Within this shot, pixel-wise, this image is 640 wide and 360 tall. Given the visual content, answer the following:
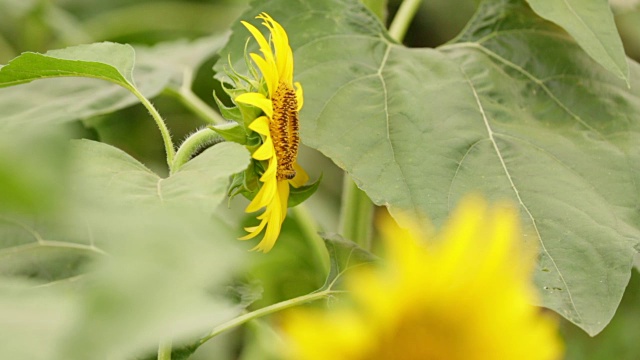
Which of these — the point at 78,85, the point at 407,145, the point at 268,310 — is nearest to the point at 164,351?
the point at 268,310

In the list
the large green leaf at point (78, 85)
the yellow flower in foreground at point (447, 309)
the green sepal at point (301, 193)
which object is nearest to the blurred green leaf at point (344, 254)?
the green sepal at point (301, 193)

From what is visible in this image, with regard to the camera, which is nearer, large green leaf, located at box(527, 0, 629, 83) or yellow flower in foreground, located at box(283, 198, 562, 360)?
yellow flower in foreground, located at box(283, 198, 562, 360)

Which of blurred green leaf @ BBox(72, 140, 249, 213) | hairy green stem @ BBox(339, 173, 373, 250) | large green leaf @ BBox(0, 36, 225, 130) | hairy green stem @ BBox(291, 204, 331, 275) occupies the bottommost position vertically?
hairy green stem @ BBox(291, 204, 331, 275)

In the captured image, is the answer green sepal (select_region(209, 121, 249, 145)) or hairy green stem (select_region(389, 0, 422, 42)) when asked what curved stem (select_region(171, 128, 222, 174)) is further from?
hairy green stem (select_region(389, 0, 422, 42))

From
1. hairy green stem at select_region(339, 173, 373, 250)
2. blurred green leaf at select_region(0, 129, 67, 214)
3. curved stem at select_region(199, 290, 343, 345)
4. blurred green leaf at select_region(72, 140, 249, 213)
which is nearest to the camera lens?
blurred green leaf at select_region(0, 129, 67, 214)

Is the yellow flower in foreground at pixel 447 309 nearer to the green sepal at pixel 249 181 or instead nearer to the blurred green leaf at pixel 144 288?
the blurred green leaf at pixel 144 288

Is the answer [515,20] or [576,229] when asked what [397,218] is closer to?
[576,229]

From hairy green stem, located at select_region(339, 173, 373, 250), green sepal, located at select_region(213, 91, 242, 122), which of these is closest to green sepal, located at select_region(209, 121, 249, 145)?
green sepal, located at select_region(213, 91, 242, 122)
